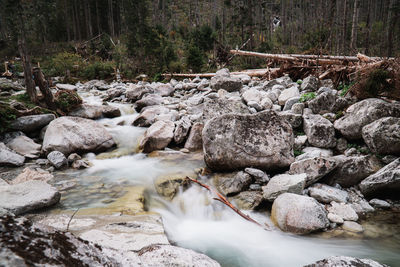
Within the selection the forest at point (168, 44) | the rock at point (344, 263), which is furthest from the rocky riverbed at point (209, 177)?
the forest at point (168, 44)

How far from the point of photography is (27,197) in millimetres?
3715

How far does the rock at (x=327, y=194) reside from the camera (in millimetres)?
4277

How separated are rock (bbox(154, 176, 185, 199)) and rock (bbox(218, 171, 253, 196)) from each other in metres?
0.89

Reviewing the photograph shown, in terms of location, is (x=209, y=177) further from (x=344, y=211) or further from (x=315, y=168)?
(x=344, y=211)

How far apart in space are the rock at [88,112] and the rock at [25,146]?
208cm

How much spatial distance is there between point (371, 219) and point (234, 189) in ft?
7.52

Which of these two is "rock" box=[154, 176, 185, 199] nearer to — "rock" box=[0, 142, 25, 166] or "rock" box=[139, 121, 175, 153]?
"rock" box=[139, 121, 175, 153]

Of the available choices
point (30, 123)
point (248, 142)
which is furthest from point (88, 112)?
point (248, 142)

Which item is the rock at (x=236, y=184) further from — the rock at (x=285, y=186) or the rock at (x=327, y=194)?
the rock at (x=327, y=194)

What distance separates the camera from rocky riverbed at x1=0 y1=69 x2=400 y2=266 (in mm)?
3007

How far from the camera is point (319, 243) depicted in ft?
11.9

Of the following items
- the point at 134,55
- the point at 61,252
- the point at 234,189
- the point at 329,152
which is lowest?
the point at 234,189

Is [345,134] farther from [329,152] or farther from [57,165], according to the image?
[57,165]

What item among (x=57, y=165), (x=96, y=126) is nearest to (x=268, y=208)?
(x=57, y=165)
